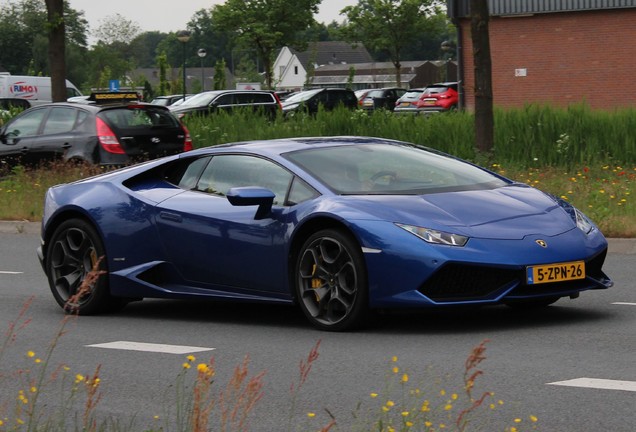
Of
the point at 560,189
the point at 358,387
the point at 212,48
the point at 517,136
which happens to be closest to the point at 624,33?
the point at 517,136

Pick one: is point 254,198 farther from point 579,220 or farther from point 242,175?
point 579,220

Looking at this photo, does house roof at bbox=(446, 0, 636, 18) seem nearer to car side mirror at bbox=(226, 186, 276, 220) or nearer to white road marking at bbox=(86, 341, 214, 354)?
car side mirror at bbox=(226, 186, 276, 220)

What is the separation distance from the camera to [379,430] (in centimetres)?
494

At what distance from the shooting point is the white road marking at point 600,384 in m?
6.52

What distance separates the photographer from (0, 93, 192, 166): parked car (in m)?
20.0

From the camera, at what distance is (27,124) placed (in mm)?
21188

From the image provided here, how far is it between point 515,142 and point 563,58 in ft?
77.8

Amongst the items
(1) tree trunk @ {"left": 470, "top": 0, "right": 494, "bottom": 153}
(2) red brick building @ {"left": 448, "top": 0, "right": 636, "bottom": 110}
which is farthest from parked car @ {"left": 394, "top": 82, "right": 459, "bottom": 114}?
(1) tree trunk @ {"left": 470, "top": 0, "right": 494, "bottom": 153}

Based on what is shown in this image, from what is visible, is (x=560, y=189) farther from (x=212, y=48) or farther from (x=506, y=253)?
(x=212, y=48)

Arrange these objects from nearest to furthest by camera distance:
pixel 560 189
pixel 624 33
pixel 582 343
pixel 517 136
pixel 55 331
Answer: pixel 582 343 → pixel 55 331 → pixel 560 189 → pixel 517 136 → pixel 624 33

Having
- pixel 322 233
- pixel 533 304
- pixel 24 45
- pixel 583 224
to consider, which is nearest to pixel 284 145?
pixel 322 233

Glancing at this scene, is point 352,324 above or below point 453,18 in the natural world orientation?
below

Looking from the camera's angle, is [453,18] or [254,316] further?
[453,18]

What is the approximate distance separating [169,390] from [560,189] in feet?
34.2
